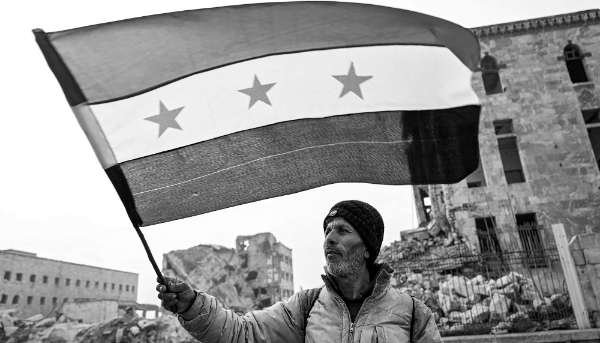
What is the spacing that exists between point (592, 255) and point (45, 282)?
196 ft

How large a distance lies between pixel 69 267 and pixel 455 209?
2153 inches

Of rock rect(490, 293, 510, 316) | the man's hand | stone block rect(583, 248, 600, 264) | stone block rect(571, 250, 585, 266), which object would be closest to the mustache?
the man's hand

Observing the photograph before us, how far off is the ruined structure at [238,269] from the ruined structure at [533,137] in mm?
25271

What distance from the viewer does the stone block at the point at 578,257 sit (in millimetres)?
7936

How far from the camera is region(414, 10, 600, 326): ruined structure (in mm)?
18234

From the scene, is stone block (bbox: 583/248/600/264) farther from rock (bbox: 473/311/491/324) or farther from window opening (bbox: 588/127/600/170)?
window opening (bbox: 588/127/600/170)

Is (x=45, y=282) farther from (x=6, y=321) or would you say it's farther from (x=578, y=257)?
(x=578, y=257)

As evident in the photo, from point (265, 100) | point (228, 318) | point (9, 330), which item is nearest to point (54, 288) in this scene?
point (9, 330)

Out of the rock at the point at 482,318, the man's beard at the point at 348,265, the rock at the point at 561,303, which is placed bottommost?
the rock at the point at 482,318

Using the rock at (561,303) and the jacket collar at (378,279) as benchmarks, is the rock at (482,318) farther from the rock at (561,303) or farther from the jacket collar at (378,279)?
the jacket collar at (378,279)

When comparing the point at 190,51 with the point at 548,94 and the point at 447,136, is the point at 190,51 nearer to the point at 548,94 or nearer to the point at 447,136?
the point at 447,136

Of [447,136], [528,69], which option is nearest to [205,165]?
[447,136]

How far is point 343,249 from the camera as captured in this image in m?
2.55

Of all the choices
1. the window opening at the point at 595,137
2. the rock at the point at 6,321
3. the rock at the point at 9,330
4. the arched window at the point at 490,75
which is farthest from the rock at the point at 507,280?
the rock at the point at 6,321
